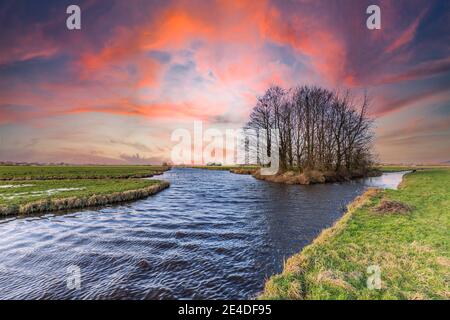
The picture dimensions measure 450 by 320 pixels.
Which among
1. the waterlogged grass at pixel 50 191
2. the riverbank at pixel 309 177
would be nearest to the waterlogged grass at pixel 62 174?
the waterlogged grass at pixel 50 191

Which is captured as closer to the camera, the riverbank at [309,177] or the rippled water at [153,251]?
the rippled water at [153,251]

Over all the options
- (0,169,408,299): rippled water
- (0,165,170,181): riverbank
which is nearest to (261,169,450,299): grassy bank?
(0,169,408,299): rippled water

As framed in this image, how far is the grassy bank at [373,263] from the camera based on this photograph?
4.58 meters

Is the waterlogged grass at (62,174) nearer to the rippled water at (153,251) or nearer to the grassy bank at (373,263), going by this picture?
the rippled water at (153,251)

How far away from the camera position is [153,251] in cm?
835

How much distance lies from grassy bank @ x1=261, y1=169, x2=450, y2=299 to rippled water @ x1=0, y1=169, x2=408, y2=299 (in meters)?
1.15

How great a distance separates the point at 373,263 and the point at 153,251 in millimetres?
7544

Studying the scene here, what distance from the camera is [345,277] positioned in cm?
513

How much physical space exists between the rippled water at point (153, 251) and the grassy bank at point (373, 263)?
115 cm

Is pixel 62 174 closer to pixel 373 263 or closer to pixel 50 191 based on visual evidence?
pixel 50 191

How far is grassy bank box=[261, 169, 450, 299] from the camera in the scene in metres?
4.58

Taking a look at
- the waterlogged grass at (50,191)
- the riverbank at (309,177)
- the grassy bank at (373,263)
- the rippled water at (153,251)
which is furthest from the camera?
the riverbank at (309,177)
